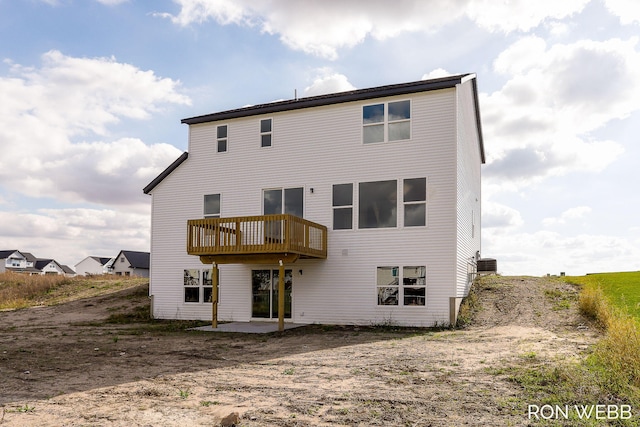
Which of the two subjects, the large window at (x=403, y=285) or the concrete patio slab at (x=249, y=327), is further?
the large window at (x=403, y=285)

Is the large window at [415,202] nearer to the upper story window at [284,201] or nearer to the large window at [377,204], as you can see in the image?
the large window at [377,204]

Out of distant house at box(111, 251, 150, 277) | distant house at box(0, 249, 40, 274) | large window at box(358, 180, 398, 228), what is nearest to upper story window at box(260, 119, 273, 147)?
large window at box(358, 180, 398, 228)

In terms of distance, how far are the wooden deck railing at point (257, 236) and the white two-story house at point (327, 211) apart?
1.8 inches

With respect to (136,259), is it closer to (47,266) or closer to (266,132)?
(47,266)

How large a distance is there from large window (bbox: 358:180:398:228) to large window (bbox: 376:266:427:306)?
156 centimetres

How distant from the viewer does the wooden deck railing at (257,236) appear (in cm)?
1688

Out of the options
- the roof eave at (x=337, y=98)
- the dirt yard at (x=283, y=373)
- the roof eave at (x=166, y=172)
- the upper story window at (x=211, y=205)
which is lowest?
the dirt yard at (x=283, y=373)

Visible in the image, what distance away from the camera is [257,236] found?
18.4 metres

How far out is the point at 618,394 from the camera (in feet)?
24.5

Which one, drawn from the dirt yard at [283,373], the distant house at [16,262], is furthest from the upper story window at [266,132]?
the distant house at [16,262]

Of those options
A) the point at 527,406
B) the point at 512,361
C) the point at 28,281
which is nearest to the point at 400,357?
the point at 512,361

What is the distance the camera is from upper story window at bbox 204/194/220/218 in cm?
2138

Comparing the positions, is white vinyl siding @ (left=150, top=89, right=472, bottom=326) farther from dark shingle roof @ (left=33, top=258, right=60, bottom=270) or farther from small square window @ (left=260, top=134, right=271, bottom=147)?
dark shingle roof @ (left=33, top=258, right=60, bottom=270)

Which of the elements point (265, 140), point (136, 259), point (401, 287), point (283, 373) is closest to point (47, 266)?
point (136, 259)
